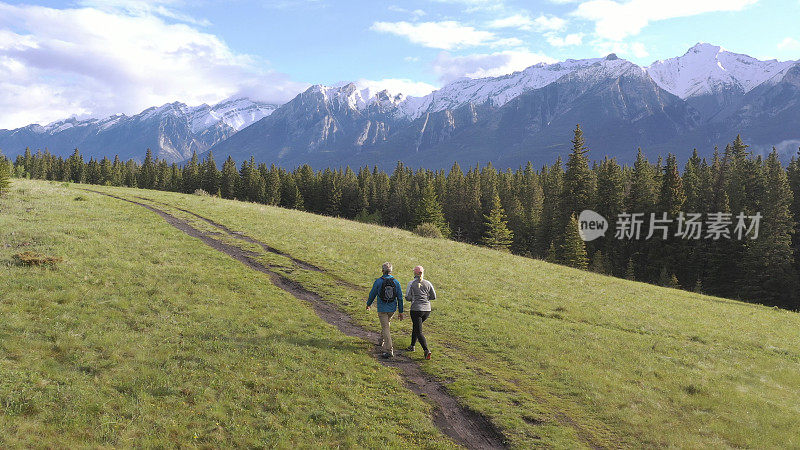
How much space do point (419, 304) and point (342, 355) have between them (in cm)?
331

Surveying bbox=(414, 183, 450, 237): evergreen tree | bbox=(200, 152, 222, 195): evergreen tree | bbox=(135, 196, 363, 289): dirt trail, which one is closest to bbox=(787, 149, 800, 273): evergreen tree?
bbox=(414, 183, 450, 237): evergreen tree

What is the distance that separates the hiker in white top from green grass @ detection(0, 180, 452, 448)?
187cm

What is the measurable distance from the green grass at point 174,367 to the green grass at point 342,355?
0.06 meters

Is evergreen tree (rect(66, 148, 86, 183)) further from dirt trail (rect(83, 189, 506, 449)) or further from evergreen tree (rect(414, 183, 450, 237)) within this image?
dirt trail (rect(83, 189, 506, 449))

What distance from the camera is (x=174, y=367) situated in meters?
11.7

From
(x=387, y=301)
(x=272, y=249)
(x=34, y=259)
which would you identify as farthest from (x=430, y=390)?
(x=272, y=249)

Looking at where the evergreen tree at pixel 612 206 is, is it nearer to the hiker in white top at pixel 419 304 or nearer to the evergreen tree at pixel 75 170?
Answer: the hiker in white top at pixel 419 304

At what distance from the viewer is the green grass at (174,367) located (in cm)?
936

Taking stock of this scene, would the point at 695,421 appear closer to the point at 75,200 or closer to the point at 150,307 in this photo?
the point at 150,307

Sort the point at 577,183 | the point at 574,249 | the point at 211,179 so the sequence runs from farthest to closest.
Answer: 1. the point at 211,179
2. the point at 577,183
3. the point at 574,249

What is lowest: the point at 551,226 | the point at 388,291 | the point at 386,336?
the point at 386,336

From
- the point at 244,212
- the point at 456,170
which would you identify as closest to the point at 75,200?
the point at 244,212

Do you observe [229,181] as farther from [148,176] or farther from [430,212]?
[430,212]

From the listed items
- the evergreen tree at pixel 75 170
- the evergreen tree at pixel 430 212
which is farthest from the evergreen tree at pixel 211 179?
the evergreen tree at pixel 430 212
